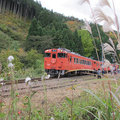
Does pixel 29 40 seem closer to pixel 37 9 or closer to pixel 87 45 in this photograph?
pixel 87 45

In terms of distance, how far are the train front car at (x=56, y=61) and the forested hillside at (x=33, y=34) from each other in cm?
335

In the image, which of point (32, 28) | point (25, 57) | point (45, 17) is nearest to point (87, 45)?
point (45, 17)

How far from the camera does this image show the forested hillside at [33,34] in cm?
1644

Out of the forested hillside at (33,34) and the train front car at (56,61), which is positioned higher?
the forested hillside at (33,34)

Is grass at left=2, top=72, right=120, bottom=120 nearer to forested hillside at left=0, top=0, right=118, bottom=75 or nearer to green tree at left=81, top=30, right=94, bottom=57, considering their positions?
forested hillside at left=0, top=0, right=118, bottom=75

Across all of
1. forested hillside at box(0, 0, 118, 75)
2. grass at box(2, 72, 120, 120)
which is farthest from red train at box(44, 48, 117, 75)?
grass at box(2, 72, 120, 120)

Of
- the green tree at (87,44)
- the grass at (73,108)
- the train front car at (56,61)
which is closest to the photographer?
the grass at (73,108)

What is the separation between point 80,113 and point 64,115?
0.26 m

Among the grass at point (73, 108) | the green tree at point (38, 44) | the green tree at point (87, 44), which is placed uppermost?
the green tree at point (87, 44)

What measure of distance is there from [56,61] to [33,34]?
56.6ft

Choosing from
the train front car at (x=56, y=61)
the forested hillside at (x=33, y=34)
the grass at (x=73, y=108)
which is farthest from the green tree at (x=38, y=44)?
the grass at (x=73, y=108)

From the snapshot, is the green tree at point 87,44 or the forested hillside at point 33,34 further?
the green tree at point 87,44

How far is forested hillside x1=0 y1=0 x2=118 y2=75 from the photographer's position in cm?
1644

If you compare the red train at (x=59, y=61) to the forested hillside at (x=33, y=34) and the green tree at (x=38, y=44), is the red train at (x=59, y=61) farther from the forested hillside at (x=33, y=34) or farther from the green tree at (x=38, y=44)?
the green tree at (x=38, y=44)
